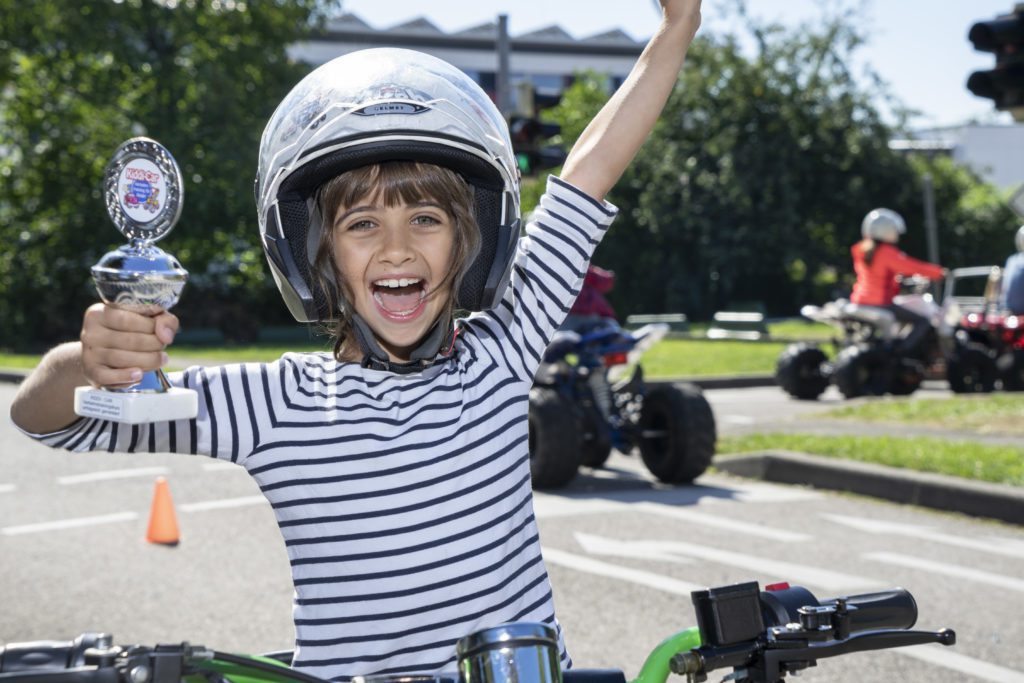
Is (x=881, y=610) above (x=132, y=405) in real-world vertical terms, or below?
below

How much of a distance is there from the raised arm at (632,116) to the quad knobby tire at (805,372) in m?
15.0

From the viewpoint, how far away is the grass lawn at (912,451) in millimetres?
9227

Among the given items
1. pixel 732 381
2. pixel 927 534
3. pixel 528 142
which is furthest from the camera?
pixel 732 381

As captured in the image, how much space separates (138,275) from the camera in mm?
1521

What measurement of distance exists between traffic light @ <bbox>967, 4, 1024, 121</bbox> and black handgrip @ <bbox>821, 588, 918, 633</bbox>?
995 centimetres

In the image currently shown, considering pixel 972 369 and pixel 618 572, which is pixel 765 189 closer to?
pixel 972 369

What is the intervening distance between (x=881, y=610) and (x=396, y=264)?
91cm

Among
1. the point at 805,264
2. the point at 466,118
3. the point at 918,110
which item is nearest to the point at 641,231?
the point at 805,264

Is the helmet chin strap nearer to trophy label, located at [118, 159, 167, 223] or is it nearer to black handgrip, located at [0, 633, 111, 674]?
trophy label, located at [118, 159, 167, 223]

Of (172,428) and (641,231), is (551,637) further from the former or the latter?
(641,231)

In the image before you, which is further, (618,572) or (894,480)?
(894,480)

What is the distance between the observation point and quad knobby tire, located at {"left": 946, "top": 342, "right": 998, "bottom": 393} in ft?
54.4

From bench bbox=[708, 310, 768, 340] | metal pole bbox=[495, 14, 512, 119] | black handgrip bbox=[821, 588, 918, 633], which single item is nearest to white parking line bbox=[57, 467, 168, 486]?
metal pole bbox=[495, 14, 512, 119]

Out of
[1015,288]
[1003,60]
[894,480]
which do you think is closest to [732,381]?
[1015,288]
